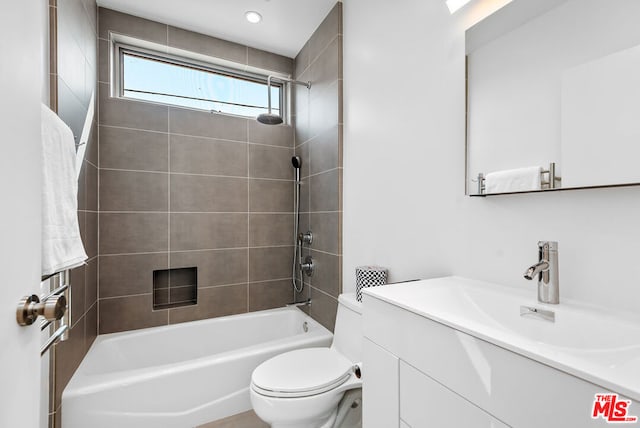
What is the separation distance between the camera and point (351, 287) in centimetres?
197

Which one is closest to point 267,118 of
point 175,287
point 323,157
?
point 323,157

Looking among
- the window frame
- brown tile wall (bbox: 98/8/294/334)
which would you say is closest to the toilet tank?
brown tile wall (bbox: 98/8/294/334)

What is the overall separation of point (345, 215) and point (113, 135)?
5.82 ft

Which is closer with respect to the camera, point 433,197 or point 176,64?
point 433,197

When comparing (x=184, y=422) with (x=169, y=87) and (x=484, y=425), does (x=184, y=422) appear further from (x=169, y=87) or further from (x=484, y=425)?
(x=169, y=87)

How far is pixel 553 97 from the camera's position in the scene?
921mm

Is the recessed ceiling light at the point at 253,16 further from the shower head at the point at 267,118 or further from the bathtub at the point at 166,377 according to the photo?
the bathtub at the point at 166,377

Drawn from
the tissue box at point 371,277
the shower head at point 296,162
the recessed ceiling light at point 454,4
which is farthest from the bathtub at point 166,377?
the recessed ceiling light at point 454,4

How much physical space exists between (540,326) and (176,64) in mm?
2894

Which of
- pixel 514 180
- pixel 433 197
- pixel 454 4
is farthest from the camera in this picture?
pixel 433 197

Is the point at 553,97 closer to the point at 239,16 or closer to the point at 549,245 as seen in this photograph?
the point at 549,245

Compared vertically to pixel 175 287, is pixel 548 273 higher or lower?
higher

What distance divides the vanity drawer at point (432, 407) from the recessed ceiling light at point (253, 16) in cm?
239

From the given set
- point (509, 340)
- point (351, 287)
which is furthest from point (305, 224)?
point (509, 340)
